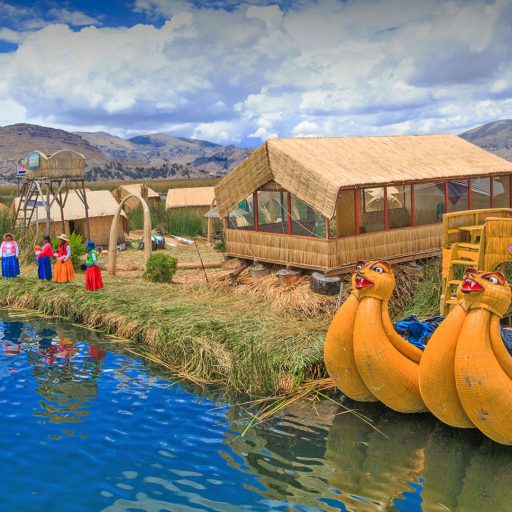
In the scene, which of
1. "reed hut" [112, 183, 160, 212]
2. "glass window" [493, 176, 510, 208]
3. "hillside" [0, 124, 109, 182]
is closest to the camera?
"glass window" [493, 176, 510, 208]

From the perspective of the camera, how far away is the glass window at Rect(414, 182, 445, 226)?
14.8 m

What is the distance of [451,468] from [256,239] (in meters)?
7.56

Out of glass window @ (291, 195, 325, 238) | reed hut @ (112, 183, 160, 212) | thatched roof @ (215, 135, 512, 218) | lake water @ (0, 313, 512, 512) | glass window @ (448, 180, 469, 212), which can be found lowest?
lake water @ (0, 313, 512, 512)

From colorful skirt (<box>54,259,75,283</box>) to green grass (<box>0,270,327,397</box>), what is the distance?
0.28m

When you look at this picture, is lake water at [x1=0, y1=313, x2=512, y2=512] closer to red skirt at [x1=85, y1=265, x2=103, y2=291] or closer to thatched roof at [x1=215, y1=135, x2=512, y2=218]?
red skirt at [x1=85, y1=265, x2=103, y2=291]

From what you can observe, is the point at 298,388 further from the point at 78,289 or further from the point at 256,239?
the point at 78,289

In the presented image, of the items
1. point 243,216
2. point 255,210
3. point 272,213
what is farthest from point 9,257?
point 272,213

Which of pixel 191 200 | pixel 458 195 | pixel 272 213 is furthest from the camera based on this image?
pixel 191 200

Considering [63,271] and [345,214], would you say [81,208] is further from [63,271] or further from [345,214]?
[345,214]

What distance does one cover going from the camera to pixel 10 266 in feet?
52.0

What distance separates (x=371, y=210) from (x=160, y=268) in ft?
15.5

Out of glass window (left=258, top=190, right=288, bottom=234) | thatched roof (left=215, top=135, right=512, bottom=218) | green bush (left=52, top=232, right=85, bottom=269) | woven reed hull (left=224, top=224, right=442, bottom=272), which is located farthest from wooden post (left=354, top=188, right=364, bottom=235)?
green bush (left=52, top=232, right=85, bottom=269)

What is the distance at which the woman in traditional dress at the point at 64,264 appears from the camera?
1497 cm

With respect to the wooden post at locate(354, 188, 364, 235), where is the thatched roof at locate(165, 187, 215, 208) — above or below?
above
